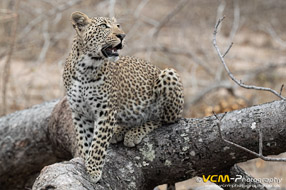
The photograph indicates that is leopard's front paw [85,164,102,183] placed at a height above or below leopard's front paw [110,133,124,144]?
below

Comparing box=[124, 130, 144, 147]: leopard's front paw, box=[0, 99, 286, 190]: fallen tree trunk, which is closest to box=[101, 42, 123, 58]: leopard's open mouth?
box=[124, 130, 144, 147]: leopard's front paw

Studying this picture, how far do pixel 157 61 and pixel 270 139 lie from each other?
299 inches

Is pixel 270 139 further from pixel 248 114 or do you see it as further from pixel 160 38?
pixel 160 38

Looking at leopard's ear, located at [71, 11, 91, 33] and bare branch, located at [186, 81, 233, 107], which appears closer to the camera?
leopard's ear, located at [71, 11, 91, 33]

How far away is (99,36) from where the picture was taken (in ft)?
16.2

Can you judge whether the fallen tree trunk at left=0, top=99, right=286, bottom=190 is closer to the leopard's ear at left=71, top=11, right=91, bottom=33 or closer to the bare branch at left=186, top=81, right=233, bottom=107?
the leopard's ear at left=71, top=11, right=91, bottom=33

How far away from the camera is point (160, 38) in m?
14.5

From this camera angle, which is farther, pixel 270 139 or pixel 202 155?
pixel 202 155

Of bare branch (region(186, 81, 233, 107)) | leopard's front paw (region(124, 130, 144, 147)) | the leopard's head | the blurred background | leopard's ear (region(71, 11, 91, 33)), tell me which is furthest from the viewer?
bare branch (region(186, 81, 233, 107))

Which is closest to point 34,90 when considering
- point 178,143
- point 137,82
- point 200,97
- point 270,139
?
point 200,97

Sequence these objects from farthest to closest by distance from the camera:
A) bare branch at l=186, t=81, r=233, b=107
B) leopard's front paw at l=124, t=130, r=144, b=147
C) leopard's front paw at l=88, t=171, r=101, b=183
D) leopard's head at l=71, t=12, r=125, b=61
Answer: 1. bare branch at l=186, t=81, r=233, b=107
2. leopard's front paw at l=124, t=130, r=144, b=147
3. leopard's head at l=71, t=12, r=125, b=61
4. leopard's front paw at l=88, t=171, r=101, b=183

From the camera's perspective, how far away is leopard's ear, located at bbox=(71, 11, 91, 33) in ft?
16.6

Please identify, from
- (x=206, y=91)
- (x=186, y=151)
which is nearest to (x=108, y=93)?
(x=186, y=151)

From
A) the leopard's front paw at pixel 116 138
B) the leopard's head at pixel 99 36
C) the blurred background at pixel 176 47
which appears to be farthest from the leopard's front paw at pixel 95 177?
the blurred background at pixel 176 47
